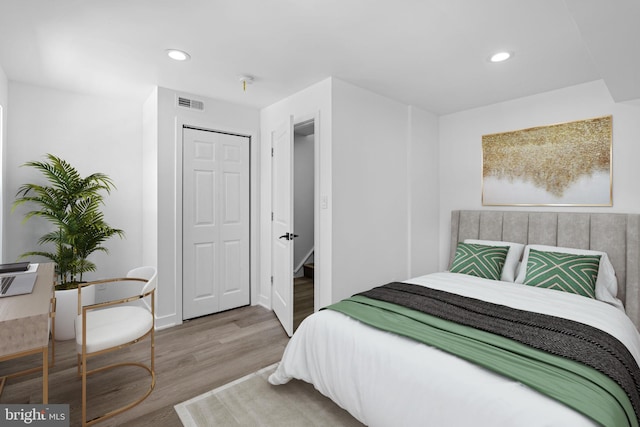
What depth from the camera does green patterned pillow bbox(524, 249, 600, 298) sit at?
254 cm

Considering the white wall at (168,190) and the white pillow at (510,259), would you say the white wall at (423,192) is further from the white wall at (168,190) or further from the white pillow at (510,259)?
the white wall at (168,190)

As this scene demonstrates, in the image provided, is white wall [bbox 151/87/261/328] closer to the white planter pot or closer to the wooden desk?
the white planter pot

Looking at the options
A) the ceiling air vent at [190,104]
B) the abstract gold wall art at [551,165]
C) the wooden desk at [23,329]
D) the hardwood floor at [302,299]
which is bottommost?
the hardwood floor at [302,299]

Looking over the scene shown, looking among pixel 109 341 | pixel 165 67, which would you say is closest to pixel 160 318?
pixel 109 341

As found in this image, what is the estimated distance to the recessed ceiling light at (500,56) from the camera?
2.50 m

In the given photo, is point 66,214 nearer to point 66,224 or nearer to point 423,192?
point 66,224

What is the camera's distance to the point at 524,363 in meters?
1.44

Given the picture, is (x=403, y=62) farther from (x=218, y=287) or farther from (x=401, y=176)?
(x=218, y=287)

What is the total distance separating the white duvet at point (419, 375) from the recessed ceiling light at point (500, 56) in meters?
1.88

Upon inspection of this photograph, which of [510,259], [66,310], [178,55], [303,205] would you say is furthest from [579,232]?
[66,310]

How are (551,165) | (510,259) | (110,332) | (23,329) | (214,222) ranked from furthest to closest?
(214,222) → (551,165) → (510,259) → (110,332) → (23,329)

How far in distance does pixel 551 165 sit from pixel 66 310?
16.1ft

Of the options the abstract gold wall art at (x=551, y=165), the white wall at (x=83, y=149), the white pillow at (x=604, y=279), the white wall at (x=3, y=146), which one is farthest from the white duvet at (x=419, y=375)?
the white wall at (x=3, y=146)

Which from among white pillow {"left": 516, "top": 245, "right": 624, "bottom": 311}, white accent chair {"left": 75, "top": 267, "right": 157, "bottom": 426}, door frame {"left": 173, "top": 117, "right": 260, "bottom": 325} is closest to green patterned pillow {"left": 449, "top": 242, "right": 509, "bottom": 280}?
white pillow {"left": 516, "top": 245, "right": 624, "bottom": 311}
